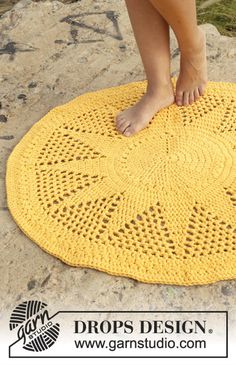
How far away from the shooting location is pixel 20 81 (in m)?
1.95

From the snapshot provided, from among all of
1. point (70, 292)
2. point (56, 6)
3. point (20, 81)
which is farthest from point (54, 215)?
point (56, 6)

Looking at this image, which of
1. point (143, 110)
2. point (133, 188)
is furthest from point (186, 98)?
point (133, 188)

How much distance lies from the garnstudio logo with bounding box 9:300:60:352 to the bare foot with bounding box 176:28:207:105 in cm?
77

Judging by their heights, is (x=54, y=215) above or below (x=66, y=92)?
below

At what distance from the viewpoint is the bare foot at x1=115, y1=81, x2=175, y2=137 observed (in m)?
1.71

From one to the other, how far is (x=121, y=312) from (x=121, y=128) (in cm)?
60

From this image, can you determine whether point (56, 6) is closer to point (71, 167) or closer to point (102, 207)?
point (71, 167)

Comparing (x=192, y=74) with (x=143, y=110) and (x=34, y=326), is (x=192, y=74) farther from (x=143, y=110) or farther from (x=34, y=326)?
(x=34, y=326)

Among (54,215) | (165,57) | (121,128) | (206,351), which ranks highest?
(165,57)

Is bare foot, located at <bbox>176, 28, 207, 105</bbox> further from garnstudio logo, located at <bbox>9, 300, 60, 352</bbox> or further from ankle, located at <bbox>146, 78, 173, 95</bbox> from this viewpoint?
garnstudio logo, located at <bbox>9, 300, 60, 352</bbox>

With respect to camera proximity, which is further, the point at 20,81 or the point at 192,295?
the point at 20,81

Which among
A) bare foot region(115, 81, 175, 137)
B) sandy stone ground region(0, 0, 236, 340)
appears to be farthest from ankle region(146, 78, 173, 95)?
sandy stone ground region(0, 0, 236, 340)

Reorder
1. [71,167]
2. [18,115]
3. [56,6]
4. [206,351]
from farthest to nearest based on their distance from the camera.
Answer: [56,6] → [18,115] → [71,167] → [206,351]

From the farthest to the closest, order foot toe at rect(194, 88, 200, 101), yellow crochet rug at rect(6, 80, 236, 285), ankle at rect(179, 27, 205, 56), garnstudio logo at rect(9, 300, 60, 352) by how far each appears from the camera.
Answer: foot toe at rect(194, 88, 200, 101) → ankle at rect(179, 27, 205, 56) → yellow crochet rug at rect(6, 80, 236, 285) → garnstudio logo at rect(9, 300, 60, 352)
